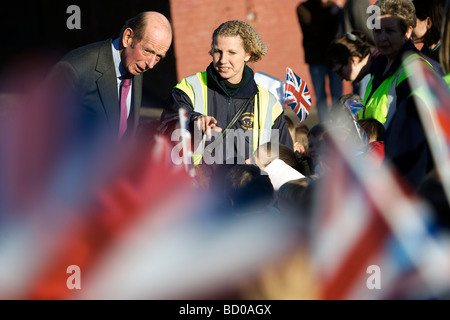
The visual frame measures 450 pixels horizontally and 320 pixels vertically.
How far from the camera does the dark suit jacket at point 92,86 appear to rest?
3.76 m

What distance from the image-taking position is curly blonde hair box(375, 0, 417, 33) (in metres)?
3.73

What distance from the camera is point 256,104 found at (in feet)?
13.3

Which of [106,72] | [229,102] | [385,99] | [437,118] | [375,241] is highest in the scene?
[106,72]

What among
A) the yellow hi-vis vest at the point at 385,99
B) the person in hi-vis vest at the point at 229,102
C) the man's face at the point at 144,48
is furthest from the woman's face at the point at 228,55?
the yellow hi-vis vest at the point at 385,99

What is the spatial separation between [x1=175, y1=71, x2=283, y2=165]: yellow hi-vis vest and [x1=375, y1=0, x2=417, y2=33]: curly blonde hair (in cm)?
89

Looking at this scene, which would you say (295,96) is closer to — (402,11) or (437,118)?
(402,11)

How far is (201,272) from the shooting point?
264 cm

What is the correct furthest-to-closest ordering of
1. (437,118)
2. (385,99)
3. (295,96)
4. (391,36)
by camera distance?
(295,96) < (391,36) < (385,99) < (437,118)

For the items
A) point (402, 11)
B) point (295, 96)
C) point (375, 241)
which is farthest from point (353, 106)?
point (375, 241)

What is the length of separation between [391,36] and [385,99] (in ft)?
1.33

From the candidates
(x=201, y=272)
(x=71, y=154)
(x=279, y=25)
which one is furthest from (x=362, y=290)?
(x=279, y=25)

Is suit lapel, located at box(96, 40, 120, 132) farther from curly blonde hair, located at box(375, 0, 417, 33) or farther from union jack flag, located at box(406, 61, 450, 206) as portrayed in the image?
union jack flag, located at box(406, 61, 450, 206)

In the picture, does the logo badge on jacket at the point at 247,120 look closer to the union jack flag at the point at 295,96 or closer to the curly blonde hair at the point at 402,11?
the union jack flag at the point at 295,96
